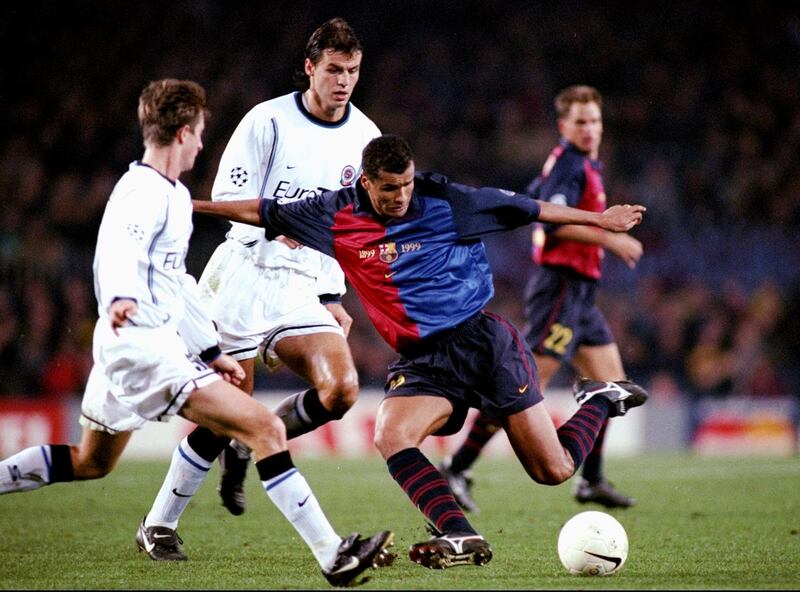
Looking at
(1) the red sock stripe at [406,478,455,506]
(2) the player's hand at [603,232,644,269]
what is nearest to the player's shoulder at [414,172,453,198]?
(1) the red sock stripe at [406,478,455,506]

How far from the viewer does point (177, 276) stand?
5086 mm

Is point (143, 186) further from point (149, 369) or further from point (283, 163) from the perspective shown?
point (283, 163)

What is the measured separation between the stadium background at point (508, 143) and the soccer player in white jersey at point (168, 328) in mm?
8983

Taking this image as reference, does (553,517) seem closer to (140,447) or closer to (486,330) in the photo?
(486,330)

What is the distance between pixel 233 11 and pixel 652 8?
7003 mm

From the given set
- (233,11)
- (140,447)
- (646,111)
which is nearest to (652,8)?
(646,111)

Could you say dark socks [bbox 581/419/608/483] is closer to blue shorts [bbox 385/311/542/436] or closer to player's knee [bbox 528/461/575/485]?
player's knee [bbox 528/461/575/485]

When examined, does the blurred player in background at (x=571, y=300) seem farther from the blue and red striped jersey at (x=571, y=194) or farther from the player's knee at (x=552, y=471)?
the player's knee at (x=552, y=471)

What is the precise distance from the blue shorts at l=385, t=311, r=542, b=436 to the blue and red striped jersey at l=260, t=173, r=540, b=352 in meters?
0.08

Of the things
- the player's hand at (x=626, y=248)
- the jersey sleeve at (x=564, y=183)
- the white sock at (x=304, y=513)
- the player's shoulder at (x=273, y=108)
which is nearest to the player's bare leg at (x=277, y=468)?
the white sock at (x=304, y=513)

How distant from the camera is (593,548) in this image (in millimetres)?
5090

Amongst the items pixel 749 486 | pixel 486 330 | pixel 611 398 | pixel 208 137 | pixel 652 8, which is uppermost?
pixel 652 8

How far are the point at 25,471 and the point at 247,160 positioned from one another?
1935 millimetres

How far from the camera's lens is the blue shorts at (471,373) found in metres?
5.57
